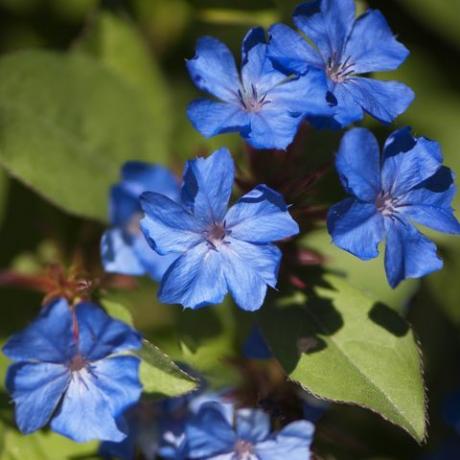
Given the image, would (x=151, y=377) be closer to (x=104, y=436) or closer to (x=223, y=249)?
(x=104, y=436)

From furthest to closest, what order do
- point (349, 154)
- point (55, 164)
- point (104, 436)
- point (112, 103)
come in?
point (112, 103) < point (55, 164) < point (104, 436) < point (349, 154)

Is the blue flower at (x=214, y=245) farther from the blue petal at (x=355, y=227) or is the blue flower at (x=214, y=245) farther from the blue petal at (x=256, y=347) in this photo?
the blue petal at (x=256, y=347)

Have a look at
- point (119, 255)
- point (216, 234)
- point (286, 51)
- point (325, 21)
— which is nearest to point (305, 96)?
point (286, 51)

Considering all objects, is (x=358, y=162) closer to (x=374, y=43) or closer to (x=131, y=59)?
(x=374, y=43)

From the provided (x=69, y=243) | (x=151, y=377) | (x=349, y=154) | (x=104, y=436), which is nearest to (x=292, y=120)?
(x=349, y=154)

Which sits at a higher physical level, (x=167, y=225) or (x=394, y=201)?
(x=394, y=201)

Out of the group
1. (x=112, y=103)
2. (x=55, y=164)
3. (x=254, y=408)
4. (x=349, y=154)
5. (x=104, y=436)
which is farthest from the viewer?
(x=112, y=103)
